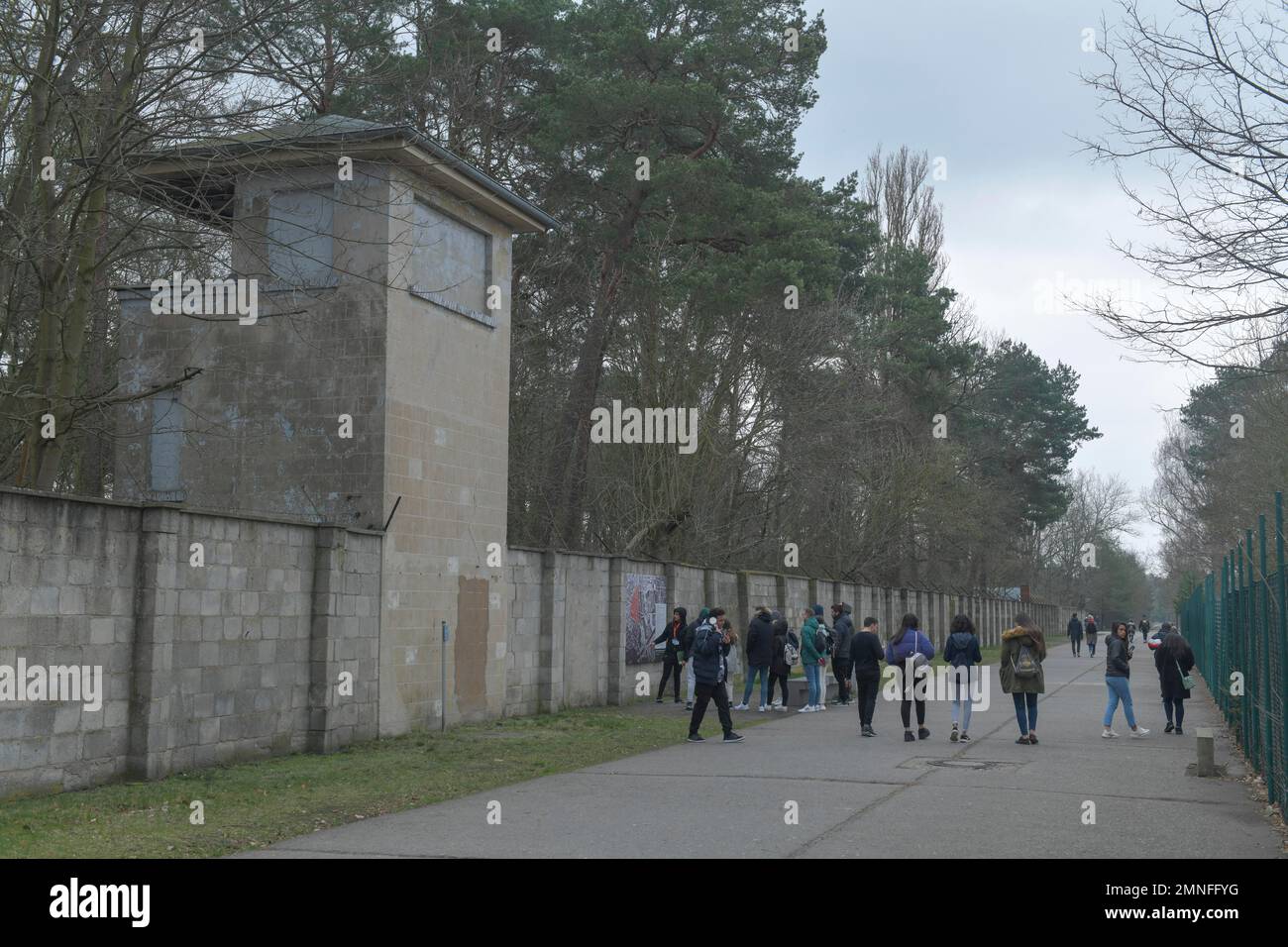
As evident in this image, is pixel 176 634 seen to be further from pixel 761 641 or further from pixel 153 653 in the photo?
pixel 761 641

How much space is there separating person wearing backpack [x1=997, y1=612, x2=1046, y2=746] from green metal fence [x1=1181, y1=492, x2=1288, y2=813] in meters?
2.41

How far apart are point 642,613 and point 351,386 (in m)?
9.05

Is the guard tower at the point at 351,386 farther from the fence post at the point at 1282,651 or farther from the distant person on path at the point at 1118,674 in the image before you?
the fence post at the point at 1282,651

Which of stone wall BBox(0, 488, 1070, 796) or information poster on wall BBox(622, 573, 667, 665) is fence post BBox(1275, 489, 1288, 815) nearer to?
stone wall BBox(0, 488, 1070, 796)

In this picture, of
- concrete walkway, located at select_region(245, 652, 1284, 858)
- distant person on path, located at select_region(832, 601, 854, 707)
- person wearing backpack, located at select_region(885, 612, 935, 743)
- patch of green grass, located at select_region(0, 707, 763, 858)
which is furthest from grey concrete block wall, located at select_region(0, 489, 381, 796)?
distant person on path, located at select_region(832, 601, 854, 707)

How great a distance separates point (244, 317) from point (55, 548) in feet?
21.8

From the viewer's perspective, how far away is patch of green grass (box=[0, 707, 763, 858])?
9.00 metres

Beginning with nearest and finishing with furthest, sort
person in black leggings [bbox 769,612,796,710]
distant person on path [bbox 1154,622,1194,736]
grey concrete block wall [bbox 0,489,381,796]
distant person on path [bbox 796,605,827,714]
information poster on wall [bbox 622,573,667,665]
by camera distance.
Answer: grey concrete block wall [bbox 0,489,381,796] < distant person on path [bbox 1154,622,1194,736] < person in black leggings [bbox 769,612,796,710] < distant person on path [bbox 796,605,827,714] < information poster on wall [bbox 622,573,667,665]

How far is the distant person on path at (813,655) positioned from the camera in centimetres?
2215

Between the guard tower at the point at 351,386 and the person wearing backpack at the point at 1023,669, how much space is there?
760 centimetres

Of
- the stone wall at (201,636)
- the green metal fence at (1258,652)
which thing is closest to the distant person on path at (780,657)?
the stone wall at (201,636)

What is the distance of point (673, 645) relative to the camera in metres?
23.4

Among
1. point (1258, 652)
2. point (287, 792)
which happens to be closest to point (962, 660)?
point (1258, 652)
